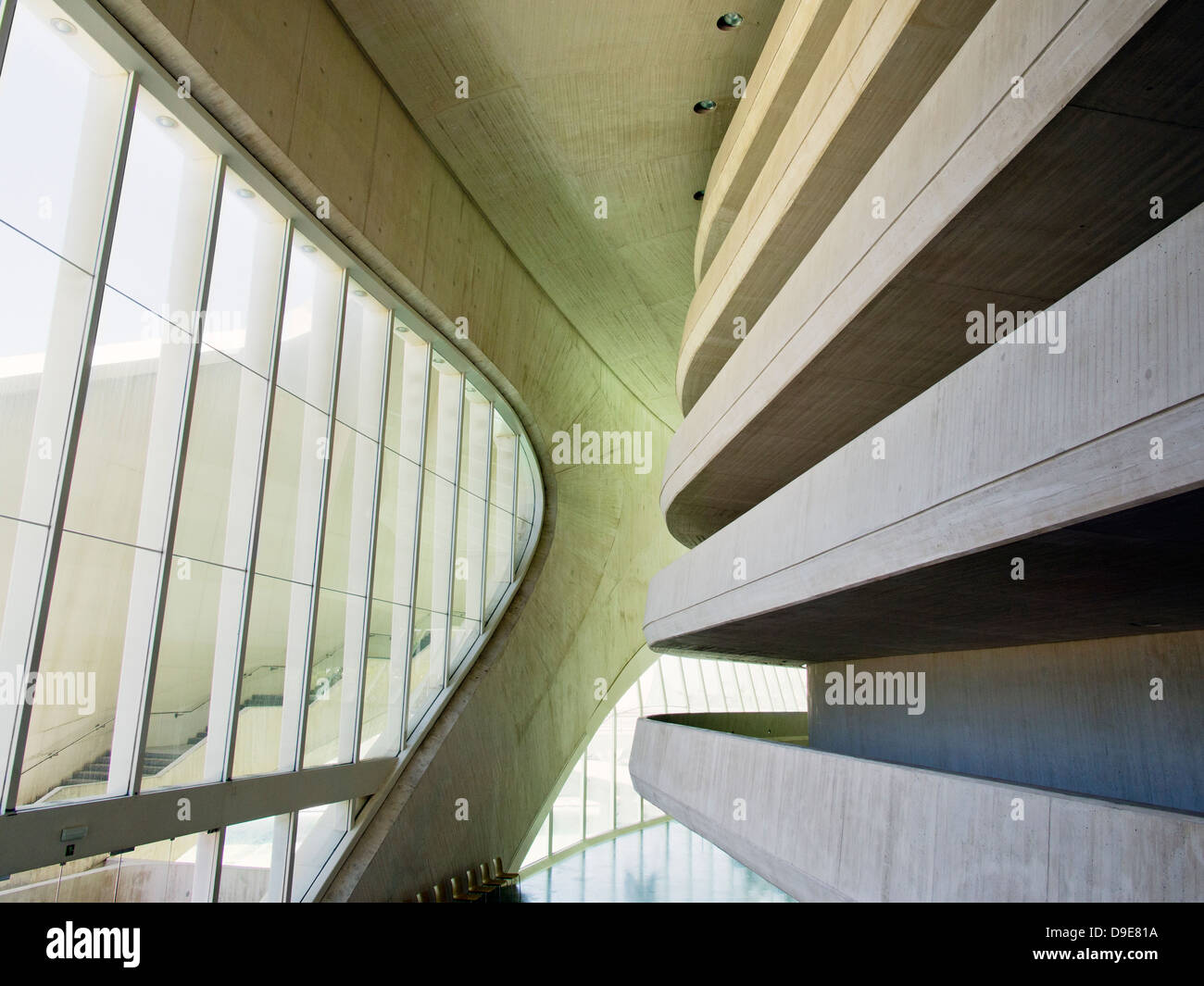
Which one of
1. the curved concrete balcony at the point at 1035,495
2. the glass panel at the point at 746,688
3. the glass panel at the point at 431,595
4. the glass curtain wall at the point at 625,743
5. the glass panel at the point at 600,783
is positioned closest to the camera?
the curved concrete balcony at the point at 1035,495

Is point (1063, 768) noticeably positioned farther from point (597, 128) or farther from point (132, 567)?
point (597, 128)

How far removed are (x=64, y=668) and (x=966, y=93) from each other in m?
8.58

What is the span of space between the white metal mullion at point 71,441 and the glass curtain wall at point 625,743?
14930 millimetres

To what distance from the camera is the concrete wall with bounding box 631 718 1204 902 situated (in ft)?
13.1

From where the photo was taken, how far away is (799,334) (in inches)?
332

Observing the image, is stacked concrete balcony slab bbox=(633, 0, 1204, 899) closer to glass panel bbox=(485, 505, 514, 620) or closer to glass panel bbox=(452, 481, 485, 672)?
glass panel bbox=(452, 481, 485, 672)

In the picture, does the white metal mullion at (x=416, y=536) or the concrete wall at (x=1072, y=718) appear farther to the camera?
the white metal mullion at (x=416, y=536)

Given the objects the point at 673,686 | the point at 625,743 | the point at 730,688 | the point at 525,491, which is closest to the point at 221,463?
the point at 525,491

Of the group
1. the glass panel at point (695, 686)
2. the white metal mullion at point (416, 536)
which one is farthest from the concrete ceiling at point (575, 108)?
the glass panel at point (695, 686)

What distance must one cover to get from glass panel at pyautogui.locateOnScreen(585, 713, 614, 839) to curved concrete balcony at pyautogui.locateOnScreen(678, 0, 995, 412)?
18206 mm

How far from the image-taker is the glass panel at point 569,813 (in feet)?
81.7

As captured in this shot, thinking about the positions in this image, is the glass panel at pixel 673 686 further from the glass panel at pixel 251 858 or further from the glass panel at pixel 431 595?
the glass panel at pixel 251 858

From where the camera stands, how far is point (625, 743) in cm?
3108

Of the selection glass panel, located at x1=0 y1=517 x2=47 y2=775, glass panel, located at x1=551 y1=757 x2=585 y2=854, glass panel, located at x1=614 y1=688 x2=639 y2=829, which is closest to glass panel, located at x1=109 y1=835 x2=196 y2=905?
glass panel, located at x1=0 y1=517 x2=47 y2=775
